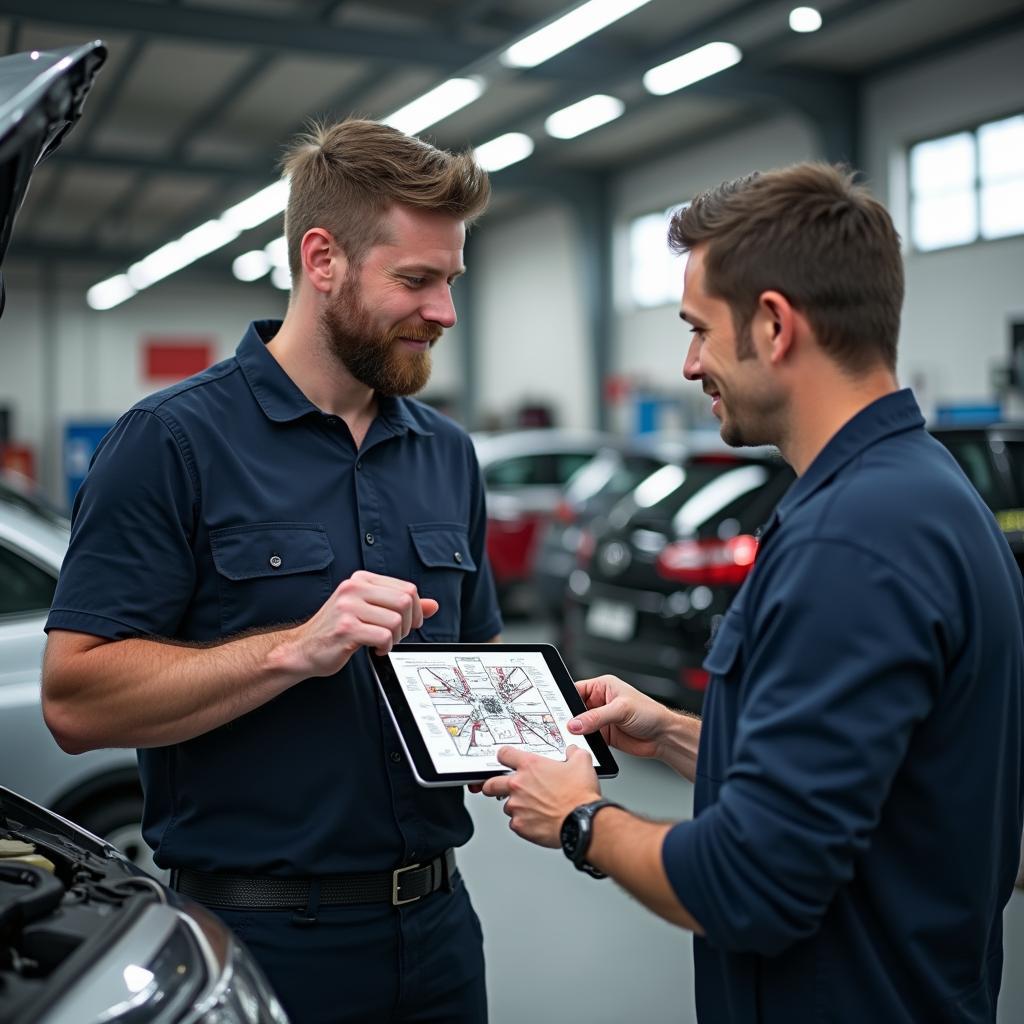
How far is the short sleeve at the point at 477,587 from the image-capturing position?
7.00 feet

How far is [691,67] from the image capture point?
31.6 ft

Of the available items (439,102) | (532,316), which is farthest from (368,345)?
(532,316)

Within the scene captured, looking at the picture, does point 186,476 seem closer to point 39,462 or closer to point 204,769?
point 204,769

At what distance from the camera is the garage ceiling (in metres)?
8.85

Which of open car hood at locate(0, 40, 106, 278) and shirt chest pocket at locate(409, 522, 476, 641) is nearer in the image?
open car hood at locate(0, 40, 106, 278)

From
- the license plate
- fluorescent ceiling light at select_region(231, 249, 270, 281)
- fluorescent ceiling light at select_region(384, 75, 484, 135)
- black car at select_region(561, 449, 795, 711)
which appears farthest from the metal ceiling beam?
fluorescent ceiling light at select_region(231, 249, 270, 281)

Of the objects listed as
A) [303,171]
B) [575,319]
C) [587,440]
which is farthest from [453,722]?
[575,319]

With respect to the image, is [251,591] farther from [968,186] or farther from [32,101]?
[968,186]

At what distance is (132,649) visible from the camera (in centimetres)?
163

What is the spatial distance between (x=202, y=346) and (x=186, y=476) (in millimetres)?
20217

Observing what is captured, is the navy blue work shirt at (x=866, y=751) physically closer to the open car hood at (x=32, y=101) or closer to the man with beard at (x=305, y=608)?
the man with beard at (x=305, y=608)

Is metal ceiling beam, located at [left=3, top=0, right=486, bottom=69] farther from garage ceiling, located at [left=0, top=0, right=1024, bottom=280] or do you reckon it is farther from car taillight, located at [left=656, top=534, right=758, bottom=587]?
car taillight, located at [left=656, top=534, right=758, bottom=587]

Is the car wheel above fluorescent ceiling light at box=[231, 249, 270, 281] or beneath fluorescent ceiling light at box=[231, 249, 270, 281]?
beneath

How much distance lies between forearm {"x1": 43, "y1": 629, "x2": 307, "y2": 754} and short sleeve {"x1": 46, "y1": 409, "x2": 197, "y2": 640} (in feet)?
0.15
